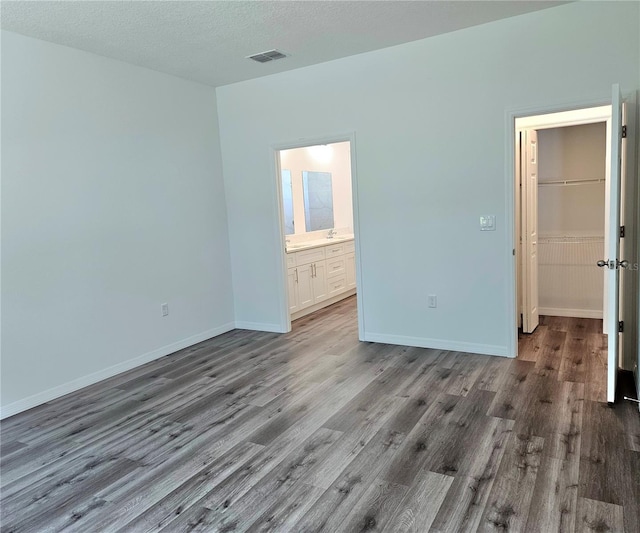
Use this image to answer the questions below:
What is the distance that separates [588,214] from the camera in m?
5.08

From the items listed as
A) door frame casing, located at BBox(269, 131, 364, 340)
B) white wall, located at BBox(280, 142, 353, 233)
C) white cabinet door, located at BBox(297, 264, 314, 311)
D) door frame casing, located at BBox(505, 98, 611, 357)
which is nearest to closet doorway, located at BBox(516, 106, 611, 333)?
door frame casing, located at BBox(505, 98, 611, 357)

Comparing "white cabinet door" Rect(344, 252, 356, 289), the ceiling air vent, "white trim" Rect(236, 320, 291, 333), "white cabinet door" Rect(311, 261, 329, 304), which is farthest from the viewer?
"white cabinet door" Rect(344, 252, 356, 289)

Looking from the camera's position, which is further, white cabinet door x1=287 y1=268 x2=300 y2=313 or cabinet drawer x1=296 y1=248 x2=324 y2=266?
cabinet drawer x1=296 y1=248 x2=324 y2=266

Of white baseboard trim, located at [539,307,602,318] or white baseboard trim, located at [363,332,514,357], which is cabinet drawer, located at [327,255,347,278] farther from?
white baseboard trim, located at [539,307,602,318]

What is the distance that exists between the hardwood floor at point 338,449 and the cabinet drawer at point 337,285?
227cm

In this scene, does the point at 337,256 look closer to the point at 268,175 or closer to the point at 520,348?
the point at 268,175

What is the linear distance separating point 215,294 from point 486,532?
3.85 meters

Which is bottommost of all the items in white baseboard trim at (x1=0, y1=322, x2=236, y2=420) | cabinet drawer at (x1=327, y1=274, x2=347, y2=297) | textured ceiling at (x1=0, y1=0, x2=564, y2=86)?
white baseboard trim at (x1=0, y1=322, x2=236, y2=420)

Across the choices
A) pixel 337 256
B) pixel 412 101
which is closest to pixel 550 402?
pixel 412 101

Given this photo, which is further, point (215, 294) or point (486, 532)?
point (215, 294)

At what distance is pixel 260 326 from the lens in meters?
5.38

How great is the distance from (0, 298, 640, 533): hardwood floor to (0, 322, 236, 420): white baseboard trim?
0.11m

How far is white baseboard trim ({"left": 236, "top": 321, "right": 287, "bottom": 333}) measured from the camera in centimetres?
526

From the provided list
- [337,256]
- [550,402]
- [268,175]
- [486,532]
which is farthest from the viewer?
[337,256]
